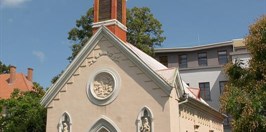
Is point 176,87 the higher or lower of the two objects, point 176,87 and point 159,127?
the higher

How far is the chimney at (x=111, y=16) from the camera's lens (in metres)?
24.1

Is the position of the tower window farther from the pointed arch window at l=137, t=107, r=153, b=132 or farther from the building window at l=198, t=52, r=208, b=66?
the building window at l=198, t=52, r=208, b=66

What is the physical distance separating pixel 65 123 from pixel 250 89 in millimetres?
11149

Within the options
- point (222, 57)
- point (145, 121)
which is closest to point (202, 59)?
point (222, 57)

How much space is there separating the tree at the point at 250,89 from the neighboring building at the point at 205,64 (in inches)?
892

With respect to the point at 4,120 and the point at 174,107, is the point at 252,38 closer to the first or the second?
the point at 174,107

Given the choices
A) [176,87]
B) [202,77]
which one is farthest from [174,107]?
[202,77]

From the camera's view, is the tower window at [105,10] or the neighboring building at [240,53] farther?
the neighboring building at [240,53]

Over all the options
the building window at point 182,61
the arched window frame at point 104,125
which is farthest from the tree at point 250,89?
the building window at point 182,61

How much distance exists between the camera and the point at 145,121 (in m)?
19.6

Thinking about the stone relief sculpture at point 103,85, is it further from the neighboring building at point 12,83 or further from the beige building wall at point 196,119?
the neighboring building at point 12,83

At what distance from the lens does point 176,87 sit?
67.3 ft

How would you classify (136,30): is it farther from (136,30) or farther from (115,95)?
(115,95)

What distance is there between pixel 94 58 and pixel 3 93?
31727 mm
